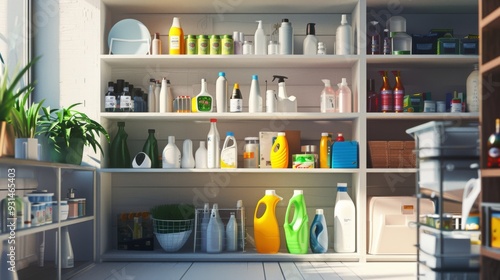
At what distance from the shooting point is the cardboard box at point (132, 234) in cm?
452

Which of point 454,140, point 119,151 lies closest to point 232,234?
point 119,151

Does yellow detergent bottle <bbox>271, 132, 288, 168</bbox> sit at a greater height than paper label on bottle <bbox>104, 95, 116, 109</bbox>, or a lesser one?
lesser

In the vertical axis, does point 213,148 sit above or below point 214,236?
above

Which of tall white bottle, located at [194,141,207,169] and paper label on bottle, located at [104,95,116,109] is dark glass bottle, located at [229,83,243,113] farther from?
paper label on bottle, located at [104,95,116,109]

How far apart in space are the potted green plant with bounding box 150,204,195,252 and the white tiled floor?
0.15 metres

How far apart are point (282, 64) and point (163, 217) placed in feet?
4.28

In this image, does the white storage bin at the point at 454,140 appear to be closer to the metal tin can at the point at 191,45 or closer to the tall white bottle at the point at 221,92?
the tall white bottle at the point at 221,92

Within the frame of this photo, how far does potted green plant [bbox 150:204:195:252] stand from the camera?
4375 millimetres

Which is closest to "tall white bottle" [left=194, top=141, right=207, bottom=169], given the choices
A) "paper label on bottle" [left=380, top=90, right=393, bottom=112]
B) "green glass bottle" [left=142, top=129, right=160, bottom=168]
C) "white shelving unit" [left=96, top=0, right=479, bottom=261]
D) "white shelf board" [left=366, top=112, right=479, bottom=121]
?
"white shelving unit" [left=96, top=0, right=479, bottom=261]

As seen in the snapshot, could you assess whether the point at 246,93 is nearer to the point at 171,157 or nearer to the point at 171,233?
the point at 171,157

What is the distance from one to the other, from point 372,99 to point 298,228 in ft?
3.28

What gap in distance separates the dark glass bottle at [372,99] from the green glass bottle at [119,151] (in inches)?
65.6

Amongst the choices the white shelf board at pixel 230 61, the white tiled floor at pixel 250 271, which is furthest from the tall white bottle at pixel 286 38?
the white tiled floor at pixel 250 271

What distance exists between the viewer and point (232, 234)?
4414mm
